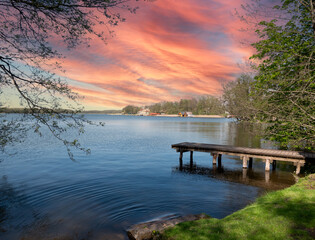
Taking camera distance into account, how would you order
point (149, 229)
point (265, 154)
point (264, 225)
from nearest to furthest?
point (264, 225)
point (149, 229)
point (265, 154)

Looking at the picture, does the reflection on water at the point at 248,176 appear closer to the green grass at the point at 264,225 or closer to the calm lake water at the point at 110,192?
the calm lake water at the point at 110,192

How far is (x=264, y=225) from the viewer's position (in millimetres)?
7074

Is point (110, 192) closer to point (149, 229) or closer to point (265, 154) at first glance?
point (149, 229)

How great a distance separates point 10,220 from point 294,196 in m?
12.4

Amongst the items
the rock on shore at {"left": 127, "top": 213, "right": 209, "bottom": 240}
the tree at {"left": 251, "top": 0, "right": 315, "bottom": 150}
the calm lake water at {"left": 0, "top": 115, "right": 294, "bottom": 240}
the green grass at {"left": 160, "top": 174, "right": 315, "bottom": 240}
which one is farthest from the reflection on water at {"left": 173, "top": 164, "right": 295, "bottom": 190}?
the rock on shore at {"left": 127, "top": 213, "right": 209, "bottom": 240}

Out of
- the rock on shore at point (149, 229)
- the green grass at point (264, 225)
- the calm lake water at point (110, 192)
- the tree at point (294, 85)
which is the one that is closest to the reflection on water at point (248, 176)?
the calm lake water at point (110, 192)

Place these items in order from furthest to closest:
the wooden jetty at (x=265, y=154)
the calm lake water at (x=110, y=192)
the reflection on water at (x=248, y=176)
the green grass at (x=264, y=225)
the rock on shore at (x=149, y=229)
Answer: the wooden jetty at (x=265, y=154) < the reflection on water at (x=248, y=176) < the calm lake water at (x=110, y=192) < the rock on shore at (x=149, y=229) < the green grass at (x=264, y=225)

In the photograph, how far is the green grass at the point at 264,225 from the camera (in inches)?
259

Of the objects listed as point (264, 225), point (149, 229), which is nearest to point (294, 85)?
point (264, 225)

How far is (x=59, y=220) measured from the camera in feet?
34.6

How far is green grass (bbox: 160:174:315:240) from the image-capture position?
6.58m

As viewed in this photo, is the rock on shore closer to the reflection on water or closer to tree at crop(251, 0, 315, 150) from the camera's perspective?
tree at crop(251, 0, 315, 150)

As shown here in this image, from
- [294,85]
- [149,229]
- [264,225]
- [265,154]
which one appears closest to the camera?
[264,225]

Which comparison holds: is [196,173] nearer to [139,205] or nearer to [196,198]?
[196,198]
